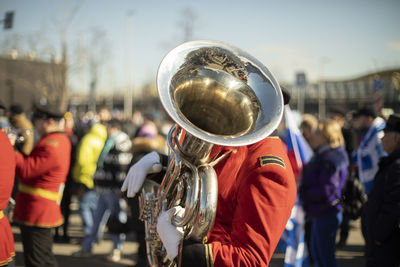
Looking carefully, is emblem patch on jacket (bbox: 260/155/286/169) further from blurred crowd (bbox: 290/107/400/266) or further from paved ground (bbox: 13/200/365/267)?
paved ground (bbox: 13/200/365/267)

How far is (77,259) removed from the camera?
199 inches

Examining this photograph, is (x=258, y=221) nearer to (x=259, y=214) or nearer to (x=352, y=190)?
(x=259, y=214)

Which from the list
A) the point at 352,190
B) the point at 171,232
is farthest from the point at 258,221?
the point at 352,190

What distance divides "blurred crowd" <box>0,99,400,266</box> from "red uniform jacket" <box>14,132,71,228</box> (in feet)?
0.05

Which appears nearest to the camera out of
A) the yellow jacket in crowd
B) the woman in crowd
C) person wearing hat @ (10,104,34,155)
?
the woman in crowd

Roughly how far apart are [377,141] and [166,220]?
14.4ft

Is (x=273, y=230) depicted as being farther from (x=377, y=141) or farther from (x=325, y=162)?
(x=377, y=141)

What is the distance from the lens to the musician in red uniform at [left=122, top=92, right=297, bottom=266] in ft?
4.91

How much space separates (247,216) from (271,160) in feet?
0.93

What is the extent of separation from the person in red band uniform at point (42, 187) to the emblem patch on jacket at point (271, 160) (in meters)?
2.62

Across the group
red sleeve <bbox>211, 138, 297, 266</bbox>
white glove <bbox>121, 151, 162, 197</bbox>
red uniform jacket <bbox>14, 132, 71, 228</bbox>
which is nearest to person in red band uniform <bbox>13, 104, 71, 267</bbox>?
red uniform jacket <bbox>14, 132, 71, 228</bbox>

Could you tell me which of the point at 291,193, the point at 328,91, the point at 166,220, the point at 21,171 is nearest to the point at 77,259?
the point at 21,171

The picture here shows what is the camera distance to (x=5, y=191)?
258 cm

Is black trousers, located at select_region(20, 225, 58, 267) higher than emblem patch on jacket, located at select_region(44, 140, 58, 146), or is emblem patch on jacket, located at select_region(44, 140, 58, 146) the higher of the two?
emblem patch on jacket, located at select_region(44, 140, 58, 146)
